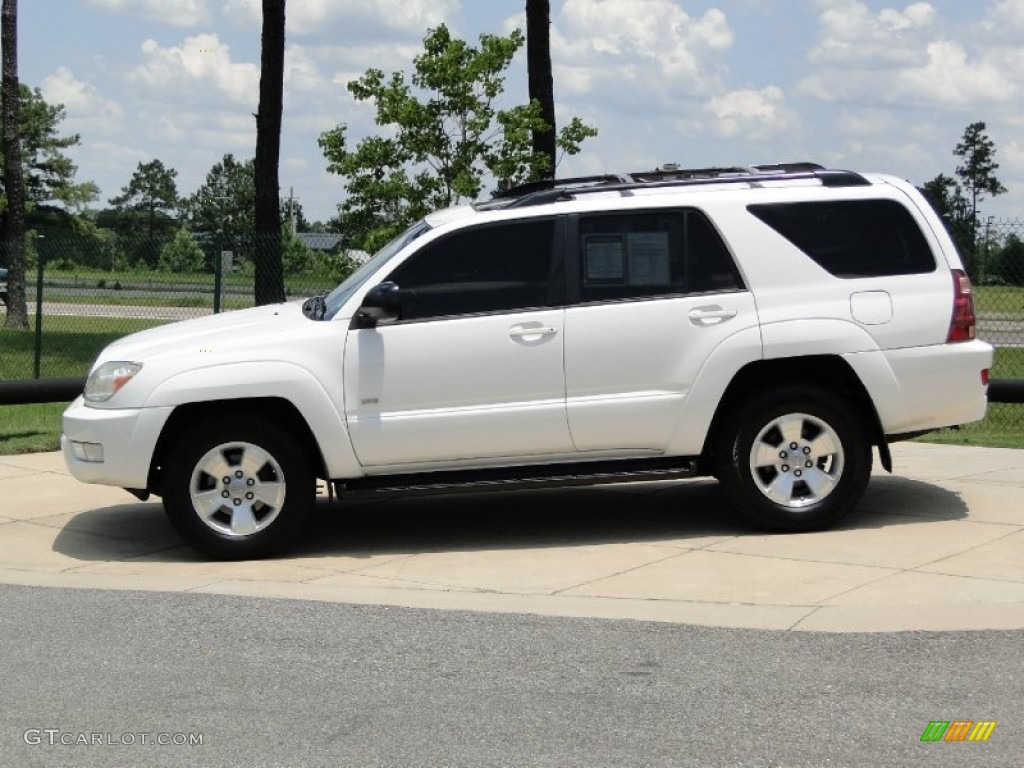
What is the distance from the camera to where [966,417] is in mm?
8914

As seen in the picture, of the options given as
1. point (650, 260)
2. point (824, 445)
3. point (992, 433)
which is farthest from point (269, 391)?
point (992, 433)

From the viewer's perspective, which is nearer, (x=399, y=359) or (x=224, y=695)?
(x=224, y=695)

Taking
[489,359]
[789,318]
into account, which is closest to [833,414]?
[789,318]

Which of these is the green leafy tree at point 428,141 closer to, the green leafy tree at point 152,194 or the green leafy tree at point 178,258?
the green leafy tree at point 178,258

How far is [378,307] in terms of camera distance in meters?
8.50

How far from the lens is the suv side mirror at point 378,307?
8422 mm

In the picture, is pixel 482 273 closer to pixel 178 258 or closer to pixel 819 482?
pixel 819 482

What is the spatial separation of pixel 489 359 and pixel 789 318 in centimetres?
172

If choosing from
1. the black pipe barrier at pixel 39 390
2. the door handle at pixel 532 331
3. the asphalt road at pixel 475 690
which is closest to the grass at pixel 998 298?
the door handle at pixel 532 331

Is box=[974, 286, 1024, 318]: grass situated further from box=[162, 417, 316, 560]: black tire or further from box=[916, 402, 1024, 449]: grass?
box=[162, 417, 316, 560]: black tire

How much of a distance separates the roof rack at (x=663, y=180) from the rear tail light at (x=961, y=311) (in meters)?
0.78

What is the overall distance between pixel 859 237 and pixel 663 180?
121 cm

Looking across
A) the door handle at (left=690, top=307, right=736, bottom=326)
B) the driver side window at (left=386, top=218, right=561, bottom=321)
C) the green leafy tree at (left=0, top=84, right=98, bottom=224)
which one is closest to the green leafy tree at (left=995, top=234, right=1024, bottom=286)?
the door handle at (left=690, top=307, right=736, bottom=326)

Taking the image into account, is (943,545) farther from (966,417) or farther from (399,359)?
(399,359)
